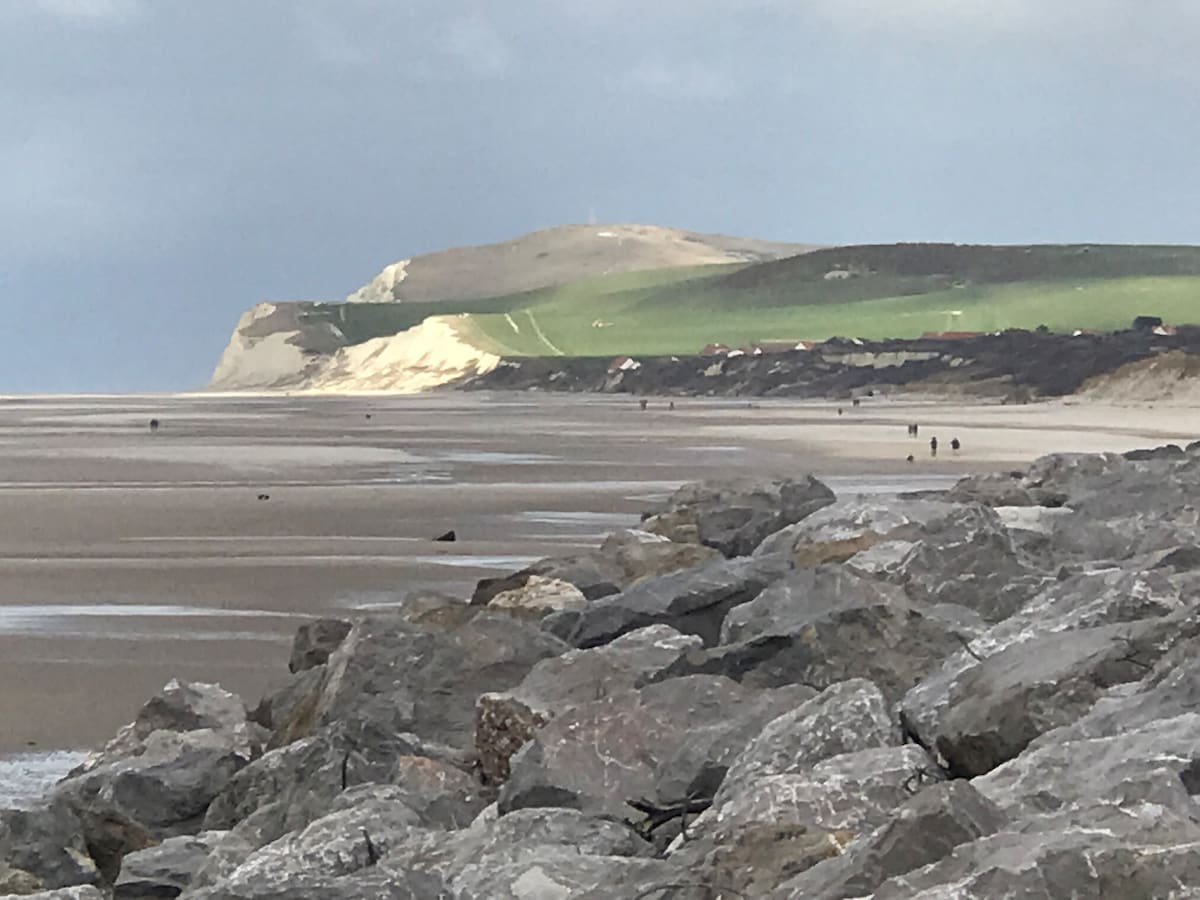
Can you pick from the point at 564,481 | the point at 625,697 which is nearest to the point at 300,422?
the point at 564,481

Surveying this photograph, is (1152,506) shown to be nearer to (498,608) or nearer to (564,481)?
(498,608)

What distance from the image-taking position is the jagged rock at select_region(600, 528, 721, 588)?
412 inches

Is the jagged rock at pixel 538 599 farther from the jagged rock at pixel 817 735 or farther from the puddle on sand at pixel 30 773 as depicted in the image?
the jagged rock at pixel 817 735

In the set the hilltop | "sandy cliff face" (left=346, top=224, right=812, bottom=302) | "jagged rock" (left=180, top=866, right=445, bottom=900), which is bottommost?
"jagged rock" (left=180, top=866, right=445, bottom=900)

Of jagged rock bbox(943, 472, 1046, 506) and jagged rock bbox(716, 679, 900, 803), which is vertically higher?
jagged rock bbox(716, 679, 900, 803)

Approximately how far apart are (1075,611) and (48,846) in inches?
147

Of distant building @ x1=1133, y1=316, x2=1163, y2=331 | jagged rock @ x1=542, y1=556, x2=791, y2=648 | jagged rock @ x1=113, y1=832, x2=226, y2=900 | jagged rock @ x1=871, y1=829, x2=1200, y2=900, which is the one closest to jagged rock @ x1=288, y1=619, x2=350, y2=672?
jagged rock @ x1=542, y1=556, x2=791, y2=648

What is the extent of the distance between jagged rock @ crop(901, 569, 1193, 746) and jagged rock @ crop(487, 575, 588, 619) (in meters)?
3.21

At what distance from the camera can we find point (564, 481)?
2309 cm

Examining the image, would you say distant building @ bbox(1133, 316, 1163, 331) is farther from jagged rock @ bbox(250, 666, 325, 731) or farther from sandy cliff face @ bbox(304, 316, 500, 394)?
jagged rock @ bbox(250, 666, 325, 731)

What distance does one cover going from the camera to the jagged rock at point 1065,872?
10.6ft

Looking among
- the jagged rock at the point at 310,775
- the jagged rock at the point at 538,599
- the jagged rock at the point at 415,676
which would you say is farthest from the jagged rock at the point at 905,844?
the jagged rock at the point at 538,599

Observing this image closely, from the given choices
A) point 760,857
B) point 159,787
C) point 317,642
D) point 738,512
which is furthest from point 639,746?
point 738,512

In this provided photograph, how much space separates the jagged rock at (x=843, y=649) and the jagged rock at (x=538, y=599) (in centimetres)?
245
